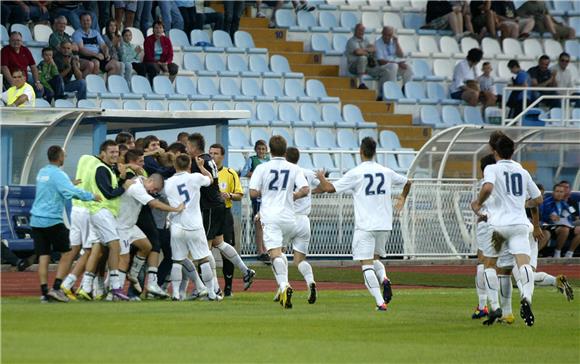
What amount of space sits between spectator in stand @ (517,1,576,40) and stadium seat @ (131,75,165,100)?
525 inches

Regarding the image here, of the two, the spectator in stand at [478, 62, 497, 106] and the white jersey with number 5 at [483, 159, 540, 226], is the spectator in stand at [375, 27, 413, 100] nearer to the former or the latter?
the spectator in stand at [478, 62, 497, 106]

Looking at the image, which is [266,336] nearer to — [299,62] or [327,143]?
[327,143]

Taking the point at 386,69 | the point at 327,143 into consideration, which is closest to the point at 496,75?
the point at 386,69

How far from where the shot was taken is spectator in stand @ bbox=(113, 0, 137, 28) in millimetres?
30459

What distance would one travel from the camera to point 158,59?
1197 inches

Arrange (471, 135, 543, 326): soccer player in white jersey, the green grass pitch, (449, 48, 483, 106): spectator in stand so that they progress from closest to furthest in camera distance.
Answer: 1. the green grass pitch
2. (471, 135, 543, 326): soccer player in white jersey
3. (449, 48, 483, 106): spectator in stand

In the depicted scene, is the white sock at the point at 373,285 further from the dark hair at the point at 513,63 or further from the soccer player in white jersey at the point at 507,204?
the dark hair at the point at 513,63

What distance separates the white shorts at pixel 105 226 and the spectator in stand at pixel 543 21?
23.5 metres

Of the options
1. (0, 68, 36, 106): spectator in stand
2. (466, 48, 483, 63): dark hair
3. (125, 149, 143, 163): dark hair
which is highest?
(466, 48, 483, 63): dark hair

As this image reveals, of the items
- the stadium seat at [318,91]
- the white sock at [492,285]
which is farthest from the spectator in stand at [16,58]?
the white sock at [492,285]

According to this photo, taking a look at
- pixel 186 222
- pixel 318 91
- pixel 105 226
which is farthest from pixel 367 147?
pixel 318 91

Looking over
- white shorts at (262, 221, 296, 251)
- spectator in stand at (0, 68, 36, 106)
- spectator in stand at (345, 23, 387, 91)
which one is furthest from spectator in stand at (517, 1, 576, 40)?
white shorts at (262, 221, 296, 251)

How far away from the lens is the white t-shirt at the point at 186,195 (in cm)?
1772

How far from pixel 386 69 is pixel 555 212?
7.89 m
